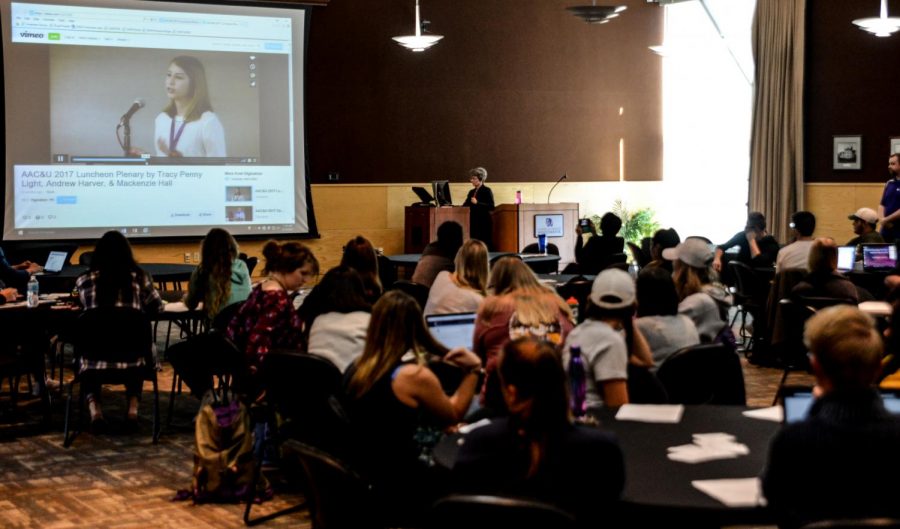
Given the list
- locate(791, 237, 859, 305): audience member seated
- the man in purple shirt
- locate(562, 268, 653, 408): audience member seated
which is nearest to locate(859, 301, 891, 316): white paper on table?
locate(791, 237, 859, 305): audience member seated

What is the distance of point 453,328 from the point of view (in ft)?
17.3

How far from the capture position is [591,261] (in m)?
10.0

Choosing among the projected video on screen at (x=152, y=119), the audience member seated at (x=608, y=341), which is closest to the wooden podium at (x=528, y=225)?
the projected video on screen at (x=152, y=119)

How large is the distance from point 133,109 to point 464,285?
26.2 ft

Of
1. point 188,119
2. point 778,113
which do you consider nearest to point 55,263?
point 188,119

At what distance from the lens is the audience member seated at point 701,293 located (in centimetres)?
576

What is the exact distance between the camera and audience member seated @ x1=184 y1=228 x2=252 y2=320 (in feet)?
24.2

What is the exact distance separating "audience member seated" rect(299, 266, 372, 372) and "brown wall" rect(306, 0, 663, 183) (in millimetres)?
9382

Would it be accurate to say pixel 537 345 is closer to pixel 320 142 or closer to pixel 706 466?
pixel 706 466

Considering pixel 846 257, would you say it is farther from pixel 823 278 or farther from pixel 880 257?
pixel 823 278

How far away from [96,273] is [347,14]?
8754mm

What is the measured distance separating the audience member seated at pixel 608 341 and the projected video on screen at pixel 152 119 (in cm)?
971

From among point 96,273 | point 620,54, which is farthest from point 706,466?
point 620,54

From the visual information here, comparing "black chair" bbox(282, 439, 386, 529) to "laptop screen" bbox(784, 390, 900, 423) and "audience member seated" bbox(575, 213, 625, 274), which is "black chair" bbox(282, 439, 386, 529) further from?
"audience member seated" bbox(575, 213, 625, 274)
